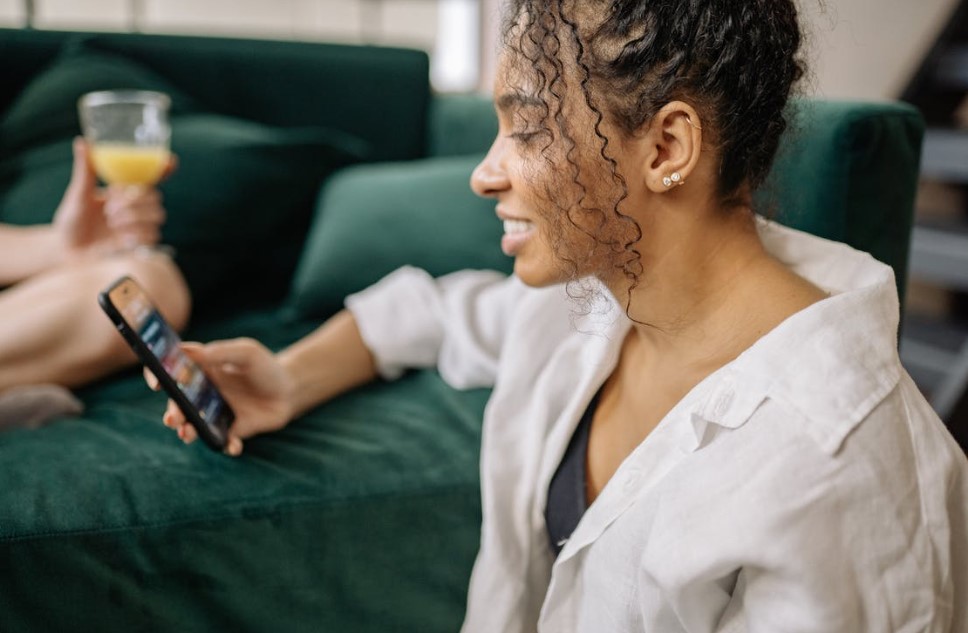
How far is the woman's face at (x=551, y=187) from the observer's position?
714mm

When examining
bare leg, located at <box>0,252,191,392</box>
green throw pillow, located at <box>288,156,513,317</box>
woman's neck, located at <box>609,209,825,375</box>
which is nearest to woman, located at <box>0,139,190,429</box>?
bare leg, located at <box>0,252,191,392</box>

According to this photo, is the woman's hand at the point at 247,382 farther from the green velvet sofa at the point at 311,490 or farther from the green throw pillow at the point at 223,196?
the green throw pillow at the point at 223,196

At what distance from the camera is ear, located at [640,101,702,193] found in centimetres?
68

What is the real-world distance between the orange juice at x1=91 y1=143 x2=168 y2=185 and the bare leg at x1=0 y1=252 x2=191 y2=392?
0.18m

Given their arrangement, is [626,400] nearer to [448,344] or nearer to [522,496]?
[522,496]

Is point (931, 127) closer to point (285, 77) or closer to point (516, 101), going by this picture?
point (285, 77)

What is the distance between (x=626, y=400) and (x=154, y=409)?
63cm

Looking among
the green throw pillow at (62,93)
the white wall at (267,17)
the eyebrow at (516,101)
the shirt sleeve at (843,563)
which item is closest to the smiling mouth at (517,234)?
the eyebrow at (516,101)

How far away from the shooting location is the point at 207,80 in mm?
1885

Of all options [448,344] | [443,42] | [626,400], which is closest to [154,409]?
[448,344]

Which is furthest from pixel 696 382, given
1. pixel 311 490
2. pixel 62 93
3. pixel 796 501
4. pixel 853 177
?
pixel 62 93

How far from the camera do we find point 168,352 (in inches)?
34.8

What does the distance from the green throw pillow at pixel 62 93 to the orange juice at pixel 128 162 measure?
336mm

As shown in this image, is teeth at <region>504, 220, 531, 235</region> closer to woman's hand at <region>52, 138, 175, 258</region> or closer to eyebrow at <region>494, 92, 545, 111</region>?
eyebrow at <region>494, 92, 545, 111</region>
